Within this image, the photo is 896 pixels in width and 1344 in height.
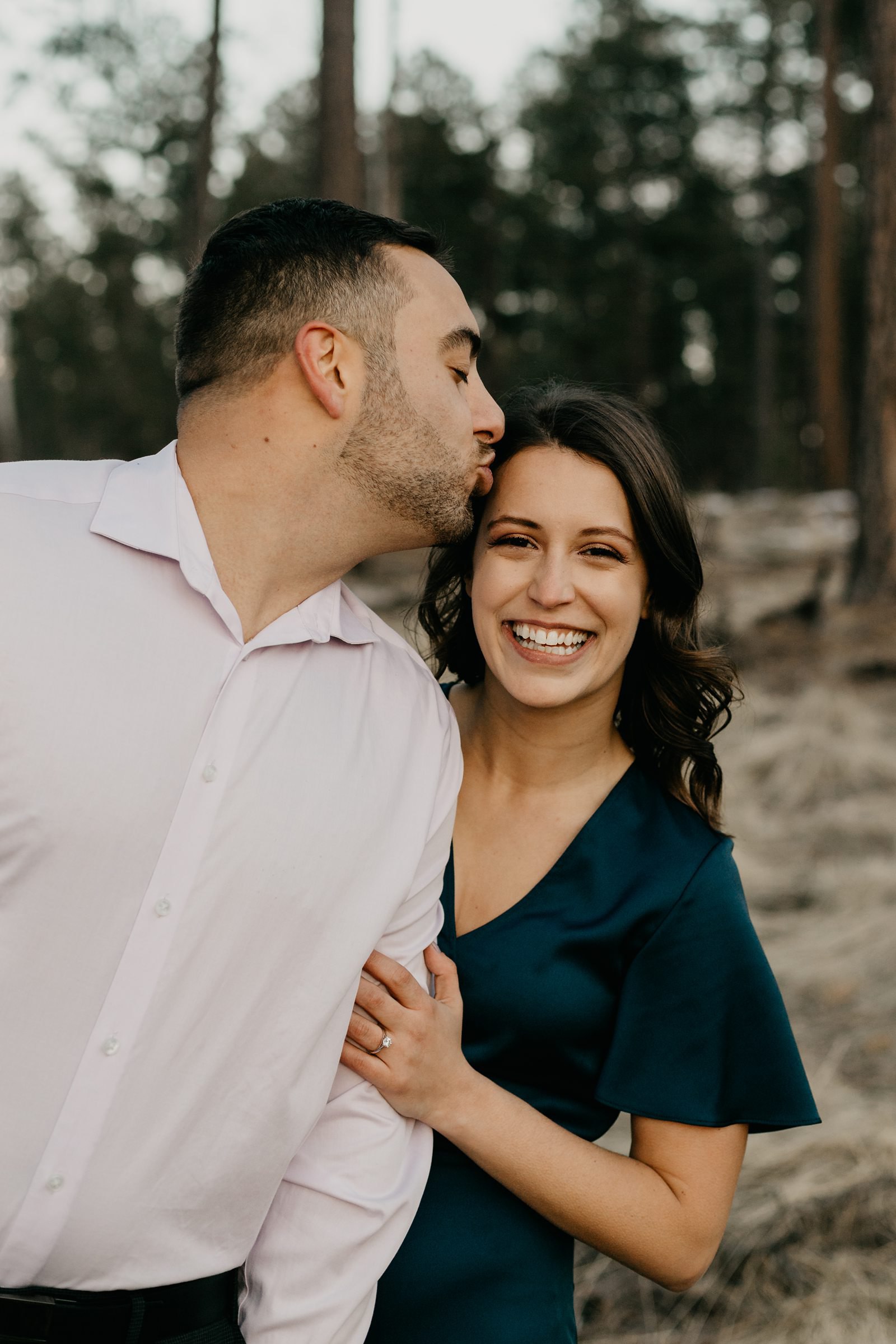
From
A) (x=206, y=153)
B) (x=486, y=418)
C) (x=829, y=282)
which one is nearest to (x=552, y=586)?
(x=486, y=418)

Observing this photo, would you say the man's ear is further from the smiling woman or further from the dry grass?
the dry grass

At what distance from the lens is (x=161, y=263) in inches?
1180

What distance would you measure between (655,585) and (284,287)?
3.12 ft

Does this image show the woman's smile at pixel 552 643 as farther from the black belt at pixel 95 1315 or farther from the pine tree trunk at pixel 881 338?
the pine tree trunk at pixel 881 338

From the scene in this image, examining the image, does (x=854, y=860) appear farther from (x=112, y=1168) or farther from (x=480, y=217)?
(x=480, y=217)

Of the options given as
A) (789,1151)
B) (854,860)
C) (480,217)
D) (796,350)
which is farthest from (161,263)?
(789,1151)

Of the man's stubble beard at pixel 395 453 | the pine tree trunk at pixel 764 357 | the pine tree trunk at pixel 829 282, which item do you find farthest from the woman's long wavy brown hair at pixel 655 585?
the pine tree trunk at pixel 764 357

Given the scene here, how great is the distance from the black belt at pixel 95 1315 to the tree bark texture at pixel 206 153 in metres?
15.2

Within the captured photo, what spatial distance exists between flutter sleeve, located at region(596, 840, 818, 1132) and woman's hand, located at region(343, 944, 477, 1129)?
0.30 m

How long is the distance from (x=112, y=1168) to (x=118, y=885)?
14.6 inches

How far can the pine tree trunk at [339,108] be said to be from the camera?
31.0 ft

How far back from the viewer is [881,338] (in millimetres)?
8891

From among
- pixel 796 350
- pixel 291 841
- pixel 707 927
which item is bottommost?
pixel 796 350

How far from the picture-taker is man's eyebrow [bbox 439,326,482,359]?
1973 mm
